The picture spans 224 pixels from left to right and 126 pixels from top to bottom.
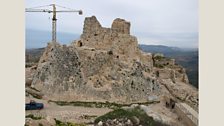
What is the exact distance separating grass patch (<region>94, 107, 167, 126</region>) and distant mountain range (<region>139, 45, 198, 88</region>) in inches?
31.7

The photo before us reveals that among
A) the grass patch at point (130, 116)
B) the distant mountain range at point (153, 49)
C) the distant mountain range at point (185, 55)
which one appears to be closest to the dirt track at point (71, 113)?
A: the grass patch at point (130, 116)

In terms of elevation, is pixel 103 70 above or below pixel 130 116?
above

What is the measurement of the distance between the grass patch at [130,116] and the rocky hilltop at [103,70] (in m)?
0.18

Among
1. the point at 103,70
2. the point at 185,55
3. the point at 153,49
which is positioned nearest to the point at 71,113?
the point at 103,70

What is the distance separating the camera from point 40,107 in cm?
991

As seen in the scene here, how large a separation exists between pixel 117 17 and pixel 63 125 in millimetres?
1582

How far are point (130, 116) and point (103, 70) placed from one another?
71cm

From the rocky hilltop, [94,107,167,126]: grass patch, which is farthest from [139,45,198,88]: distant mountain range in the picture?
[94,107,167,126]: grass patch

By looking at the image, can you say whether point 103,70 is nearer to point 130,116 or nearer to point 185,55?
point 130,116

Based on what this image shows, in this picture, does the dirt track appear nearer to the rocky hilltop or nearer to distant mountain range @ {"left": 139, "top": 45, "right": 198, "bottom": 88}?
the rocky hilltop

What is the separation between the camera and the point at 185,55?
9.89 metres

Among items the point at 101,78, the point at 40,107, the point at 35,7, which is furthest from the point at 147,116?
the point at 35,7

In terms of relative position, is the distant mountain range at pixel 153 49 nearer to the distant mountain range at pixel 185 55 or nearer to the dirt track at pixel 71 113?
the distant mountain range at pixel 185 55

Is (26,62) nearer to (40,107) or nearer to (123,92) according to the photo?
(40,107)
